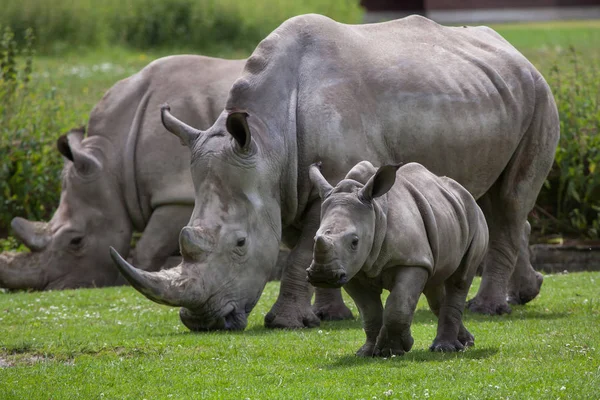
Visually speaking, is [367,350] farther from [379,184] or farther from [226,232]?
[226,232]

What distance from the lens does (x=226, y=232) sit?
947 centimetres

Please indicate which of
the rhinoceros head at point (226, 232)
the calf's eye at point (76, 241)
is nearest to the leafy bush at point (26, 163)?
the calf's eye at point (76, 241)

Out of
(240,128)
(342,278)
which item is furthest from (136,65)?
(342,278)

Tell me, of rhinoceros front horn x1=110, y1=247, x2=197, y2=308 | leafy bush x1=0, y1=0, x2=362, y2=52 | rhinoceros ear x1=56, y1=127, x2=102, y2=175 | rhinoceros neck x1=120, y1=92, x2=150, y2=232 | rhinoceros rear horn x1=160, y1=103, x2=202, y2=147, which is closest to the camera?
rhinoceros front horn x1=110, y1=247, x2=197, y2=308

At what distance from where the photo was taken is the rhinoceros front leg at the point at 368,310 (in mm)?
7992

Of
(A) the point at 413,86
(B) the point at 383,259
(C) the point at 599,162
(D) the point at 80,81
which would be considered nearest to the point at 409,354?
(B) the point at 383,259

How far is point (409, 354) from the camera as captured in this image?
797 centimetres

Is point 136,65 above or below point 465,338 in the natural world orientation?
below

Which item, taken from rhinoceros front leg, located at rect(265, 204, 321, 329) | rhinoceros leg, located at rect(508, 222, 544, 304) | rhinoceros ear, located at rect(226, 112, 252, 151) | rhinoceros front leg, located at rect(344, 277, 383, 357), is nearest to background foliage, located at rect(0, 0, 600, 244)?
rhinoceros leg, located at rect(508, 222, 544, 304)

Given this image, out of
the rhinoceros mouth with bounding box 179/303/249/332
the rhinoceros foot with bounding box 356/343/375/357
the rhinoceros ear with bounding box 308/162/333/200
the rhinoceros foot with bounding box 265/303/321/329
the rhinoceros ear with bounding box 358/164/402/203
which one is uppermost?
the rhinoceros ear with bounding box 358/164/402/203

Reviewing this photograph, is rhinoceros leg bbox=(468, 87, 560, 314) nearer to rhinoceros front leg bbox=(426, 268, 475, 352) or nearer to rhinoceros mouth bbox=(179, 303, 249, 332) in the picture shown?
rhinoceros mouth bbox=(179, 303, 249, 332)

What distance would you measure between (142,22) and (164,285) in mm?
21251

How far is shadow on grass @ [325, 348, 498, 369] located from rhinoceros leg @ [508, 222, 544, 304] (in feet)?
11.0

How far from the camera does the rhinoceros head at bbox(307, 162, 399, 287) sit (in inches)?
287
